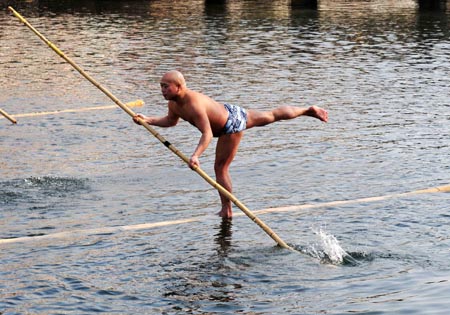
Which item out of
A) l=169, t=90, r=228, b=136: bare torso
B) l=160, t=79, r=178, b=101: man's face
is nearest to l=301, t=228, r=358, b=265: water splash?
l=169, t=90, r=228, b=136: bare torso

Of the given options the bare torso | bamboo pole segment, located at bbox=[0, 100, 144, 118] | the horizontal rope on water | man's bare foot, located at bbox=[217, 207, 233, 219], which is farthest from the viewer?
bamboo pole segment, located at bbox=[0, 100, 144, 118]

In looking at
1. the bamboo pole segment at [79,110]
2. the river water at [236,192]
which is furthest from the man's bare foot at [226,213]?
the bamboo pole segment at [79,110]

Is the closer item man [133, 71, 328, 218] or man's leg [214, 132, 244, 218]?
man [133, 71, 328, 218]

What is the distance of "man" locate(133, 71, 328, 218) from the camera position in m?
12.5

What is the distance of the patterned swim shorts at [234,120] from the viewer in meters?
→ 13.1

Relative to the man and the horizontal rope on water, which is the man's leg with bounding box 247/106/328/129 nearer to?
the man

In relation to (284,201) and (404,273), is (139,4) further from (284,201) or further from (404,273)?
(404,273)

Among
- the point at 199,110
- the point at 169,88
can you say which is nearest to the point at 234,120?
the point at 199,110

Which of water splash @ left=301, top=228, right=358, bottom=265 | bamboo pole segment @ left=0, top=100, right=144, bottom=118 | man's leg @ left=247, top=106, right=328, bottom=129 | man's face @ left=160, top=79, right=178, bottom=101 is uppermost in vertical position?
man's face @ left=160, top=79, right=178, bottom=101

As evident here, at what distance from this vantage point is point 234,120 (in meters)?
13.2

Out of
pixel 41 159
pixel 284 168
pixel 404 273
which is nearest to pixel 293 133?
pixel 284 168

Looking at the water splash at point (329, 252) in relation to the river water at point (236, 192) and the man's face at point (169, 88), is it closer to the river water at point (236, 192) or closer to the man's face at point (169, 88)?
the river water at point (236, 192)

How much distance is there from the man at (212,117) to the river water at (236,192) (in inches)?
31.0

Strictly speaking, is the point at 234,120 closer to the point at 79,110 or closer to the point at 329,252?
the point at 329,252
